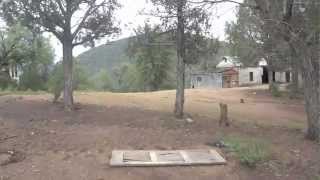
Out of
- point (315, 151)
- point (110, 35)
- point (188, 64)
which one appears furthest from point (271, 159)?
point (110, 35)

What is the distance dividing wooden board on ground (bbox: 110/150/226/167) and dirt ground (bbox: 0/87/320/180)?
0.14 metres

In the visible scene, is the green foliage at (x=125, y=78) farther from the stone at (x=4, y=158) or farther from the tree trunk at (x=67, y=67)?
the stone at (x=4, y=158)

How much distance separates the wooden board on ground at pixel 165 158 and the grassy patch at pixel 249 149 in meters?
0.39

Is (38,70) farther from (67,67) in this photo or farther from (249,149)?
(249,149)

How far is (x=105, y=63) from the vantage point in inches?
3917

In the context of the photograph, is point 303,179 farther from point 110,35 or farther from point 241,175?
point 110,35

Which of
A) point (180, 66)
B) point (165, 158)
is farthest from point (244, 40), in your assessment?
point (165, 158)

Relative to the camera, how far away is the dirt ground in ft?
28.6

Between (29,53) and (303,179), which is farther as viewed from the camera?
(29,53)

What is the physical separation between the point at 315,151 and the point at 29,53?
30.9 metres

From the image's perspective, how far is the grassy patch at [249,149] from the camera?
9.32 m

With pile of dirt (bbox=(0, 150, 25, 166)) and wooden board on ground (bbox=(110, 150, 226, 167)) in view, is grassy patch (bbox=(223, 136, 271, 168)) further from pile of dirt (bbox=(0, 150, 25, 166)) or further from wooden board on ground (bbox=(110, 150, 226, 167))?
pile of dirt (bbox=(0, 150, 25, 166))

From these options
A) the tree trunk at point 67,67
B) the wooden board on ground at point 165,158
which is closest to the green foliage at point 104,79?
the tree trunk at point 67,67

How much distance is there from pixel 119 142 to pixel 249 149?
2793mm
